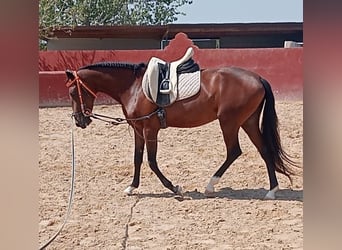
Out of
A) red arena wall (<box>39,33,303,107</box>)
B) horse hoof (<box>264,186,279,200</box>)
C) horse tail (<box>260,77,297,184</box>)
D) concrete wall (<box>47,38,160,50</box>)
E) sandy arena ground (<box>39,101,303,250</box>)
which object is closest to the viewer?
sandy arena ground (<box>39,101,303,250</box>)

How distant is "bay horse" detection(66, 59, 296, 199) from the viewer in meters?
5.81

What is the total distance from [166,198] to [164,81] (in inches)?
40.4

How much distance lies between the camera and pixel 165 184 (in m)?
5.67

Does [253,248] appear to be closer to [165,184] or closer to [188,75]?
[165,184]

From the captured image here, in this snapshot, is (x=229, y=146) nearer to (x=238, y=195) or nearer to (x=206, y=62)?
(x=238, y=195)

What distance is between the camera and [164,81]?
18.9 feet

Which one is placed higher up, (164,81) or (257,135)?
(164,81)

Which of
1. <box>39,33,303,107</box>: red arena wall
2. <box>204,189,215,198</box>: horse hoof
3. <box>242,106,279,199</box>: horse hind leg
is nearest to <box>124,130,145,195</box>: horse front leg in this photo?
<box>204,189,215,198</box>: horse hoof

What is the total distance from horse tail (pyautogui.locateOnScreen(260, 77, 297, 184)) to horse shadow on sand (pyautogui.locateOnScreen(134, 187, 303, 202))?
0.25 m

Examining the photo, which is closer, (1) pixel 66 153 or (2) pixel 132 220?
(2) pixel 132 220

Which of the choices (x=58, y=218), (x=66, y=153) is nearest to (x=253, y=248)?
(x=58, y=218)

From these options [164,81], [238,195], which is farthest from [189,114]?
[238,195]

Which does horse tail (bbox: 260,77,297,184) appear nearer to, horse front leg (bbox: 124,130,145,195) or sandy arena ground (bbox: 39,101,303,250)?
sandy arena ground (bbox: 39,101,303,250)
